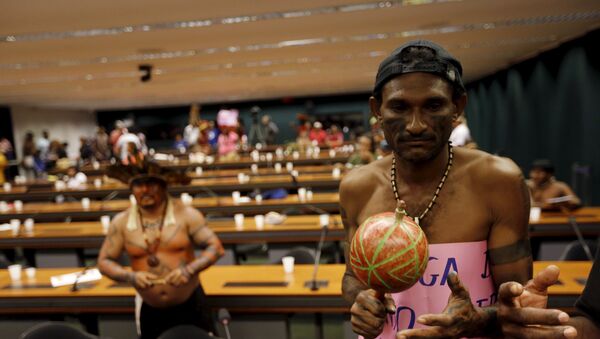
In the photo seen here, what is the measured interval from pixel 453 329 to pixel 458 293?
0.31 ft

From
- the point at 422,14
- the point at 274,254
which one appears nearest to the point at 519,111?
the point at 422,14

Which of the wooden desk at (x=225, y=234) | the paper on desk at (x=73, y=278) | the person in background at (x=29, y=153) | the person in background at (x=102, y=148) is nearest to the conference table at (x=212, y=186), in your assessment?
the wooden desk at (x=225, y=234)

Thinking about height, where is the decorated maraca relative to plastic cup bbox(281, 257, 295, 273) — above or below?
above

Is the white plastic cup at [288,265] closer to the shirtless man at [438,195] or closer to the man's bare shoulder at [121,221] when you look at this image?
the man's bare shoulder at [121,221]

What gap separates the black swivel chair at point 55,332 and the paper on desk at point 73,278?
1416mm

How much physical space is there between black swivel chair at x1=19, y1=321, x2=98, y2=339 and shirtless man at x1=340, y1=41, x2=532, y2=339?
74.3 inches

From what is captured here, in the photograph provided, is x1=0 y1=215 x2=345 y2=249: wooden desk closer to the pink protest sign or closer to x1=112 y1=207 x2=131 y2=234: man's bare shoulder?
x1=112 y1=207 x2=131 y2=234: man's bare shoulder

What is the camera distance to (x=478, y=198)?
145 centimetres

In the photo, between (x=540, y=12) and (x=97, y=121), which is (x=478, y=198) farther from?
(x=97, y=121)

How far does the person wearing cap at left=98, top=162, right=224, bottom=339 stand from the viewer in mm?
3246

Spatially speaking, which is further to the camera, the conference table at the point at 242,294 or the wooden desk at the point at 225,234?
the wooden desk at the point at 225,234

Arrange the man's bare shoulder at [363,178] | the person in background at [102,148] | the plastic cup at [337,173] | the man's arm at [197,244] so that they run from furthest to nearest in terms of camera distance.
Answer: the person in background at [102,148]
the plastic cup at [337,173]
the man's arm at [197,244]
the man's bare shoulder at [363,178]

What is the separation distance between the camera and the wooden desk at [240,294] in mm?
3352

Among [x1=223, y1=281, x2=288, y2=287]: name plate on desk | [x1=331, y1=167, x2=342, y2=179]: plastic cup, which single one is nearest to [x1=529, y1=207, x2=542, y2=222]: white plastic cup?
[x1=223, y1=281, x2=288, y2=287]: name plate on desk
